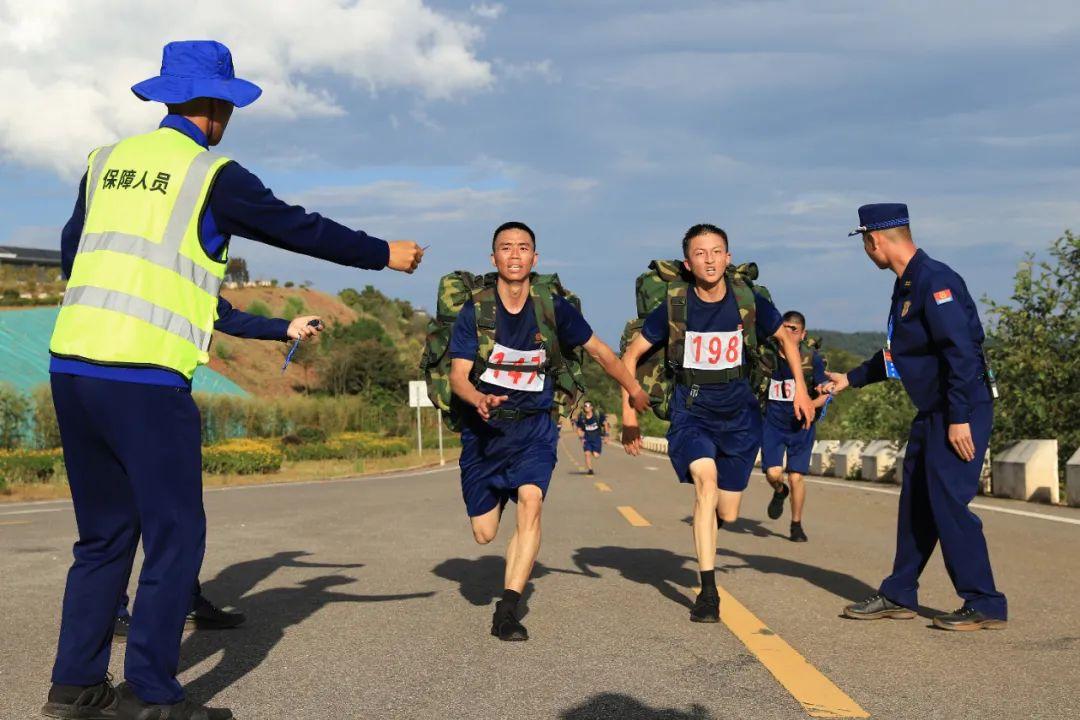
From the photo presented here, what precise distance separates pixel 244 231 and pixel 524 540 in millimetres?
2977

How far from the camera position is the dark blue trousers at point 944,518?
644cm

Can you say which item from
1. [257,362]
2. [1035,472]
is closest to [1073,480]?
[1035,472]

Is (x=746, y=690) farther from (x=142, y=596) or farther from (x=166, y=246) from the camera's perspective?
(x=166, y=246)

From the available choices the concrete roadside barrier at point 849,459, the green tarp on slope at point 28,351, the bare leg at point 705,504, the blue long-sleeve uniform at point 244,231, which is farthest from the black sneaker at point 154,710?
the green tarp on slope at point 28,351

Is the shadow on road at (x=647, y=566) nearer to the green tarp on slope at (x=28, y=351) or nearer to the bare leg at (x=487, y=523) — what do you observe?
the bare leg at (x=487, y=523)

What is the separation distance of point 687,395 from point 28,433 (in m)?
33.5

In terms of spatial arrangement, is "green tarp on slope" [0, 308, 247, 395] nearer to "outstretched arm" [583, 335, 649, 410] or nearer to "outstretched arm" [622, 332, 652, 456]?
"outstretched arm" [622, 332, 652, 456]

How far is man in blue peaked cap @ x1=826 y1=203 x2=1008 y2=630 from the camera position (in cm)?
646

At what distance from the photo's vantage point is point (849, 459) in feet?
84.6

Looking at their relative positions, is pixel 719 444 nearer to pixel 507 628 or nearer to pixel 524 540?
pixel 524 540

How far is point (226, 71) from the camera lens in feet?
14.7

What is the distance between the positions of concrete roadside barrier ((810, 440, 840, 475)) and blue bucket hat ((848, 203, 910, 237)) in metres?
21.2

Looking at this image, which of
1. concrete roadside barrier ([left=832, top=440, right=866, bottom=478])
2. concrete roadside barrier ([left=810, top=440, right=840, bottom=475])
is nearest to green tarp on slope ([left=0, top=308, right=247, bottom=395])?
concrete roadside barrier ([left=810, top=440, right=840, bottom=475])

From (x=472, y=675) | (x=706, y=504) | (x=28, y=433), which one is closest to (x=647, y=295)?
(x=706, y=504)
